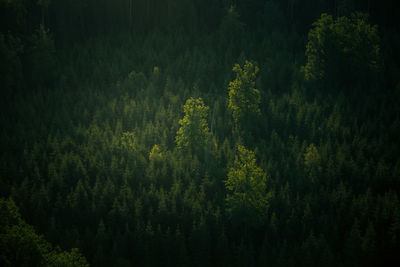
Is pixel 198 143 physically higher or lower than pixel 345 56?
lower

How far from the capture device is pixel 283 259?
28.4 meters

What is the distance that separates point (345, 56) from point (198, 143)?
2691 centimetres

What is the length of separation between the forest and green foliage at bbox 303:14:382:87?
20 cm

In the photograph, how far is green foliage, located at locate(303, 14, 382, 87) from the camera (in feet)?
172

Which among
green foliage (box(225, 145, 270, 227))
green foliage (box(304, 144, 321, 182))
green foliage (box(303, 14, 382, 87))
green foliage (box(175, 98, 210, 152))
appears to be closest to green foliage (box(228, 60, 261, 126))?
green foliage (box(175, 98, 210, 152))

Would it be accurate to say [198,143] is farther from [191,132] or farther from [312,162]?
[312,162]

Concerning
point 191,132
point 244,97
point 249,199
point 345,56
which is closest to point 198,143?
point 191,132

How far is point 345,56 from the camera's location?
5288 cm

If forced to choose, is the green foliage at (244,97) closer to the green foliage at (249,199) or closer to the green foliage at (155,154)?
the green foliage at (155,154)

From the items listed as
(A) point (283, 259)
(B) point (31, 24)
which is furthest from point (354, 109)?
(B) point (31, 24)

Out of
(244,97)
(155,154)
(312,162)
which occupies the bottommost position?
(155,154)

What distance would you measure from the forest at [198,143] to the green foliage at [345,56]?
0.65 feet

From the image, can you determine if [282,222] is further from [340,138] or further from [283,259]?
[340,138]

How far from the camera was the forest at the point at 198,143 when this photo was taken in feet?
99.5
